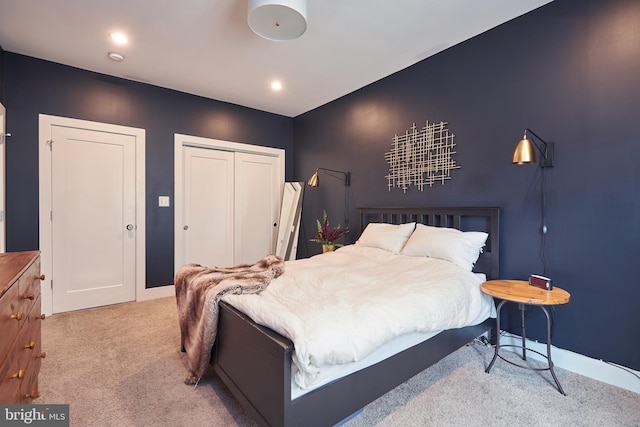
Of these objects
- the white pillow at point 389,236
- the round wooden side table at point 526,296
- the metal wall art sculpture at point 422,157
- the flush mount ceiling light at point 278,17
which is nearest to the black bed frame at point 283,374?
the round wooden side table at point 526,296

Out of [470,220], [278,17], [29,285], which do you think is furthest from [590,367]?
[29,285]

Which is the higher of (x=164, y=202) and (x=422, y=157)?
(x=422, y=157)

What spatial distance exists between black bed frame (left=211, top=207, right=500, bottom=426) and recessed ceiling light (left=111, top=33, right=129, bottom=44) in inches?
103

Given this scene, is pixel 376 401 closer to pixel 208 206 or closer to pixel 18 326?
pixel 18 326

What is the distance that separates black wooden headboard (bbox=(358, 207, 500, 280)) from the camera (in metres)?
2.55

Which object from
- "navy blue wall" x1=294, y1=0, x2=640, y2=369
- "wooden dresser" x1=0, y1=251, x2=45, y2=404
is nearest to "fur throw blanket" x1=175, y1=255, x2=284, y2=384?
"wooden dresser" x1=0, y1=251, x2=45, y2=404

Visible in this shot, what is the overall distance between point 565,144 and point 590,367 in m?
1.61

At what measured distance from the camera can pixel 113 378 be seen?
6.87 feet

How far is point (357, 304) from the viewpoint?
163 centimetres

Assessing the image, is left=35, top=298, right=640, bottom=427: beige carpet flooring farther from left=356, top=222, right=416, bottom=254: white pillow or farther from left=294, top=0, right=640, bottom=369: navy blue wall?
left=356, top=222, right=416, bottom=254: white pillow

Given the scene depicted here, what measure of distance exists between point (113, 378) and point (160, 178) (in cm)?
252

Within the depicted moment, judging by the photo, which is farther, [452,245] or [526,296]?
[452,245]

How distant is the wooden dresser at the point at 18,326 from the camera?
1141 mm

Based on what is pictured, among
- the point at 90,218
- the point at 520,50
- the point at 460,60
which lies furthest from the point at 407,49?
the point at 90,218
